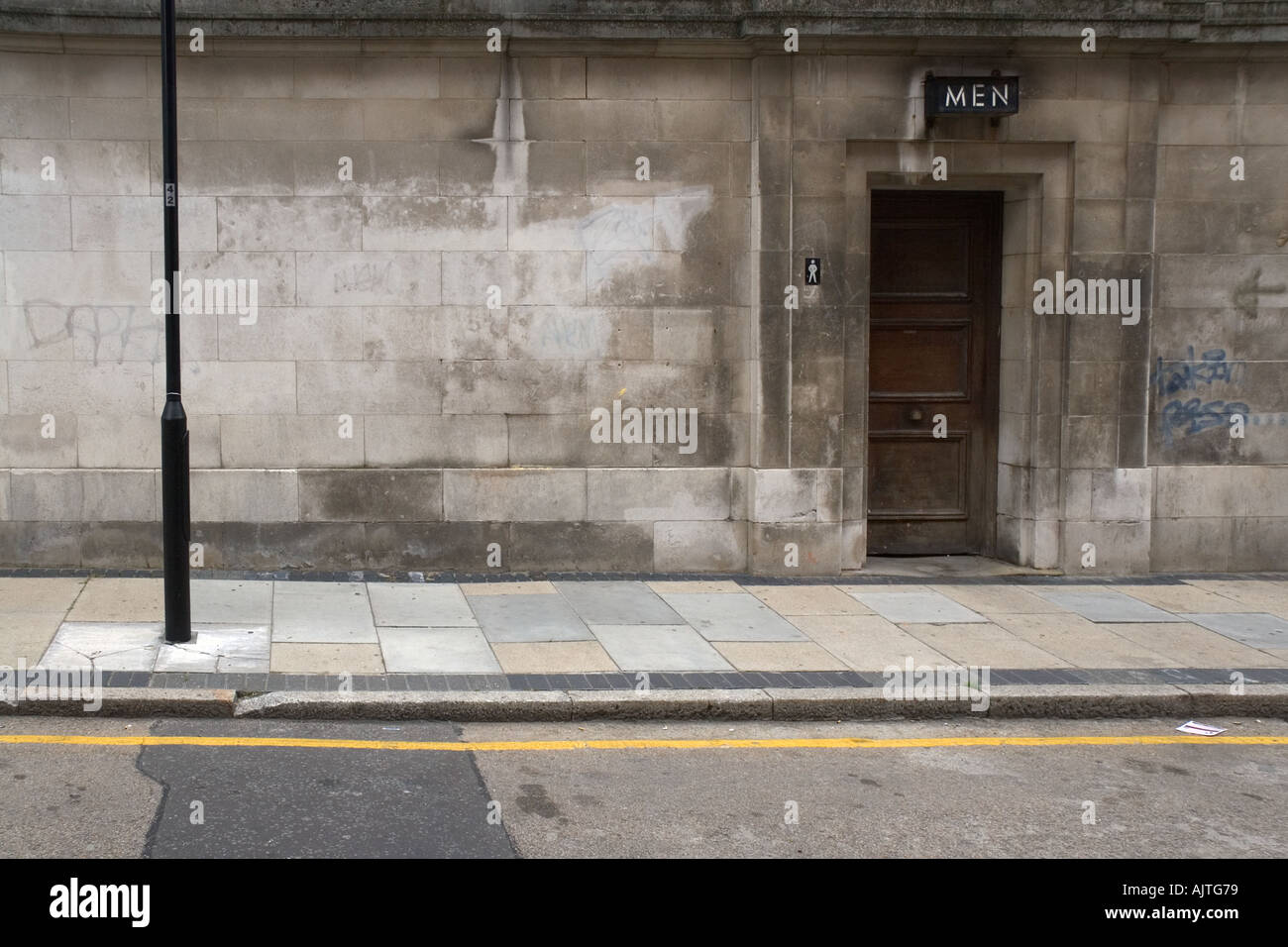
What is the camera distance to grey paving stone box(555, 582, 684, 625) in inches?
385

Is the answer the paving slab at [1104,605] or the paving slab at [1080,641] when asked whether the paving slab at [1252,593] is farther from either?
the paving slab at [1080,641]

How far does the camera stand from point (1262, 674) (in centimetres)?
854

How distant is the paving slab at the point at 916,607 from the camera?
9.98 m

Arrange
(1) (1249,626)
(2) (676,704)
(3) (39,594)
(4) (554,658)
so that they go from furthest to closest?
(1) (1249,626) → (3) (39,594) → (4) (554,658) → (2) (676,704)

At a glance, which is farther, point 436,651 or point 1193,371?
point 1193,371

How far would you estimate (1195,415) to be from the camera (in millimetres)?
11961

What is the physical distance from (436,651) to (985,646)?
3919mm

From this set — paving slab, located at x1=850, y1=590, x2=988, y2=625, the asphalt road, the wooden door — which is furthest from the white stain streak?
the asphalt road

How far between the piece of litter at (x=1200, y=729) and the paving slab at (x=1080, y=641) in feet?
2.90

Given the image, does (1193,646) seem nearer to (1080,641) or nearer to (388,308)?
(1080,641)

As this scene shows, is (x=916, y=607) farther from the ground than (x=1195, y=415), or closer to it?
closer to it

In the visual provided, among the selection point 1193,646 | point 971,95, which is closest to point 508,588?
point 1193,646

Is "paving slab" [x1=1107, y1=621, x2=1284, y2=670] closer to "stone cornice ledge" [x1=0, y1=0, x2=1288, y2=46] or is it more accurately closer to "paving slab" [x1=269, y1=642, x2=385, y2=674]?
"stone cornice ledge" [x1=0, y1=0, x2=1288, y2=46]

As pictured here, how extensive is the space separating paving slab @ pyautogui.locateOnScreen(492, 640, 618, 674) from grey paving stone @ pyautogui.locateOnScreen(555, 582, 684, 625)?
732 mm
